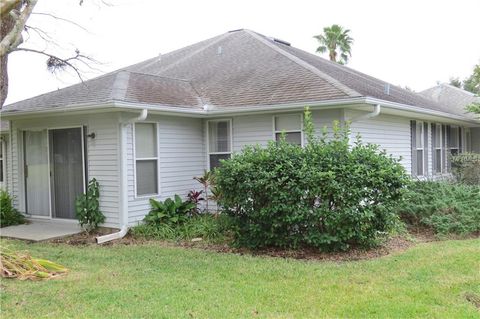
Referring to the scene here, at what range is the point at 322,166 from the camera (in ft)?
25.4

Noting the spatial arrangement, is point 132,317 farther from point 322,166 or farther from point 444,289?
point 322,166

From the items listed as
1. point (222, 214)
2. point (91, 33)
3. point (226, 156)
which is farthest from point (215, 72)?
point (222, 214)

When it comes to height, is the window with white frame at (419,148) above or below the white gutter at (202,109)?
below

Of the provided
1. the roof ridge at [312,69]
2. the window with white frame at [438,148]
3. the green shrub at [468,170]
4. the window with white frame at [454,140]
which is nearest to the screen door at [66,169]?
the roof ridge at [312,69]

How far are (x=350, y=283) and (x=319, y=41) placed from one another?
26.7 meters

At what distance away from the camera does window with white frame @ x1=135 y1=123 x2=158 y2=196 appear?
997cm

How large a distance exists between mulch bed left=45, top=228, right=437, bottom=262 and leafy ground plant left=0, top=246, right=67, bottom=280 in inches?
87.4

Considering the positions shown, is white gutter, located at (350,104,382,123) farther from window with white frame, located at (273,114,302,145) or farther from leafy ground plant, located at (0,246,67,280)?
leafy ground plant, located at (0,246,67,280)

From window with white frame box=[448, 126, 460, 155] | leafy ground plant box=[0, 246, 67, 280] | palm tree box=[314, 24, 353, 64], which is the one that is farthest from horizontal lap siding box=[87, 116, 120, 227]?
palm tree box=[314, 24, 353, 64]

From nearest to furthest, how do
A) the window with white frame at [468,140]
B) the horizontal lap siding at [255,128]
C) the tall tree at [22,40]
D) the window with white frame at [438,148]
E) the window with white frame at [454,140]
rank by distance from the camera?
the tall tree at [22,40]
the horizontal lap siding at [255,128]
the window with white frame at [438,148]
the window with white frame at [454,140]
the window with white frame at [468,140]

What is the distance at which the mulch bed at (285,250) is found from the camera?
764cm

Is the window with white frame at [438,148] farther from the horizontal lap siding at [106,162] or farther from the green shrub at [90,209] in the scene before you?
the green shrub at [90,209]

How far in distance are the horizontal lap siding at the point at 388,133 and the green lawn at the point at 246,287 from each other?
3575 mm

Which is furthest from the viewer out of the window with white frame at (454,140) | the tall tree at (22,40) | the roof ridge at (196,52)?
the window with white frame at (454,140)
